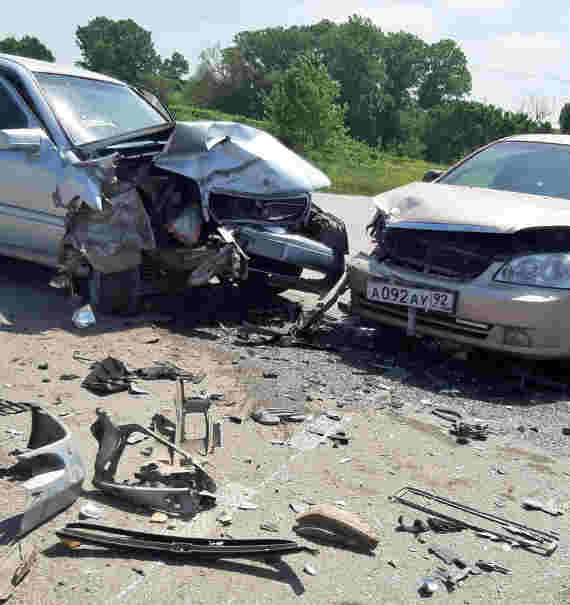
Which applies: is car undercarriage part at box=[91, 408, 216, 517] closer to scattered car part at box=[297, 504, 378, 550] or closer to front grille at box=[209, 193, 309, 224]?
scattered car part at box=[297, 504, 378, 550]

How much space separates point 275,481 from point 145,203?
10.9 feet

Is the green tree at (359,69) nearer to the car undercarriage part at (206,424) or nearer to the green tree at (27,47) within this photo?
the green tree at (27,47)

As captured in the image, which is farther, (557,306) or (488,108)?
(488,108)

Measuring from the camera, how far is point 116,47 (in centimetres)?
10188

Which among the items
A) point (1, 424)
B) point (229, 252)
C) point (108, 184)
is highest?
point (108, 184)

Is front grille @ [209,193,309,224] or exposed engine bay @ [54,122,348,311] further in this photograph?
front grille @ [209,193,309,224]

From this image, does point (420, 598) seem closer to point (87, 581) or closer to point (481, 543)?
point (481, 543)

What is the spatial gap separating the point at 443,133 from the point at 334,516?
78415 mm

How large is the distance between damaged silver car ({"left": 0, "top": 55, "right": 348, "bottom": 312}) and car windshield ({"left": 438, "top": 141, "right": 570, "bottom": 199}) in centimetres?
120

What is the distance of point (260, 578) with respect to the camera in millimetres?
2682

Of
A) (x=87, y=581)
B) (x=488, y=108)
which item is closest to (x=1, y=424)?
(x=87, y=581)

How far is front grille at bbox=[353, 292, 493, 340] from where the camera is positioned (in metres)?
5.10

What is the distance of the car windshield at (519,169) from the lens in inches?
240

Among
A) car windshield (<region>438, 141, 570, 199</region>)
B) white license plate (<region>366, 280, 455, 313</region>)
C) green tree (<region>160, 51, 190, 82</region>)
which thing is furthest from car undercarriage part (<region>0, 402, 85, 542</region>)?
green tree (<region>160, 51, 190, 82</region>)
